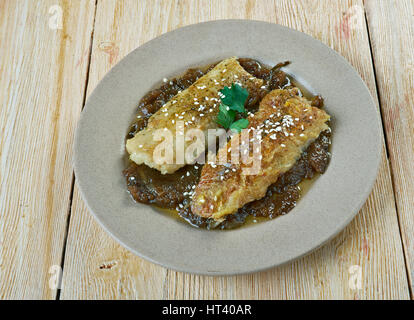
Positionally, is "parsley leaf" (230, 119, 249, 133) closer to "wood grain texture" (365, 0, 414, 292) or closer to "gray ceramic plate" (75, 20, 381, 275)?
"gray ceramic plate" (75, 20, 381, 275)

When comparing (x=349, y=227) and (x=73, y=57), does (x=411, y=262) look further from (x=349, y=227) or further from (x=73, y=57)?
(x=73, y=57)

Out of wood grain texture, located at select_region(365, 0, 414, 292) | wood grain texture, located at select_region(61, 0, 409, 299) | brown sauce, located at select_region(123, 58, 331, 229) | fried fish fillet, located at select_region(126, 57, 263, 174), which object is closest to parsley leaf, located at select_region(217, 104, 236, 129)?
fried fish fillet, located at select_region(126, 57, 263, 174)

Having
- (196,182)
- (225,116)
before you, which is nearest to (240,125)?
(225,116)

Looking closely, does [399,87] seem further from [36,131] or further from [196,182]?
[36,131]

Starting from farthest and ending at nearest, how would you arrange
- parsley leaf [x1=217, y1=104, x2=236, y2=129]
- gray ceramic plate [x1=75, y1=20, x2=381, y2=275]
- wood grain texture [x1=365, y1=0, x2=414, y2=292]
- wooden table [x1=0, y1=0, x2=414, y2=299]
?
parsley leaf [x1=217, y1=104, x2=236, y2=129] → wood grain texture [x1=365, y1=0, x2=414, y2=292] → wooden table [x1=0, y1=0, x2=414, y2=299] → gray ceramic plate [x1=75, y1=20, x2=381, y2=275]

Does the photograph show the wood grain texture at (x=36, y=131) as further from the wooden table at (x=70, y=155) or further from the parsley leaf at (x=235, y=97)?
the parsley leaf at (x=235, y=97)

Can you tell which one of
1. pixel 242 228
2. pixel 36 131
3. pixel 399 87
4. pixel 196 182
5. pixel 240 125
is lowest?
pixel 242 228

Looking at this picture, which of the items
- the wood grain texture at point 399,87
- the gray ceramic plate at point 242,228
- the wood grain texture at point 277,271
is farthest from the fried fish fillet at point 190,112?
the wood grain texture at point 399,87
